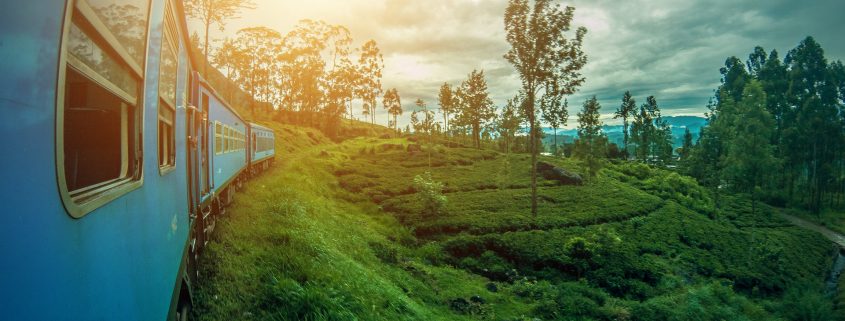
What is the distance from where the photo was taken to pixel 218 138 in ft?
33.7

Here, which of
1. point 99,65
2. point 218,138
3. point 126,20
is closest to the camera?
point 99,65

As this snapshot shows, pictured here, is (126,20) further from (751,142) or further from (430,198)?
(751,142)

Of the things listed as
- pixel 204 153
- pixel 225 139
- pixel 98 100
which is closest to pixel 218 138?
pixel 225 139

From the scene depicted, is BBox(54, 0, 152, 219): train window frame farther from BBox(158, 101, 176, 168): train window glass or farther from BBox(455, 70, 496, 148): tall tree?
BBox(455, 70, 496, 148): tall tree

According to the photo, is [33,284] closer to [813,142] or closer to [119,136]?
[119,136]

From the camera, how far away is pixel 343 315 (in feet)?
18.7

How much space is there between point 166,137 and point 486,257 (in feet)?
42.4

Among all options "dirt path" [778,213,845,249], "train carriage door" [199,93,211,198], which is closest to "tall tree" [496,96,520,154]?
"dirt path" [778,213,845,249]

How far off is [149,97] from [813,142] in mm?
61737

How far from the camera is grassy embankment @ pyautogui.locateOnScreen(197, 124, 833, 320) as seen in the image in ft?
22.9

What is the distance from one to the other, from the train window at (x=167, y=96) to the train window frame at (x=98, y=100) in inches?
31.4

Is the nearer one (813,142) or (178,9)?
(178,9)

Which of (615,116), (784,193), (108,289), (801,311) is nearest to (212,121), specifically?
(108,289)

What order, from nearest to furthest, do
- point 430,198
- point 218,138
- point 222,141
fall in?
point 218,138, point 222,141, point 430,198
